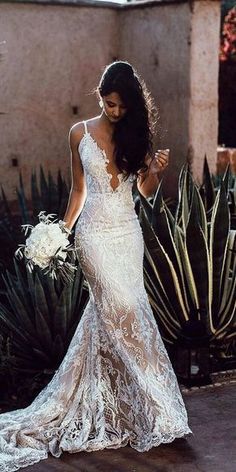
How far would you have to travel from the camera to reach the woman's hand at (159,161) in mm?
5086

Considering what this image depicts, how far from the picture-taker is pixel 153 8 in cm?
969

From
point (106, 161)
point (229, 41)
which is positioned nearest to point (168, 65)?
point (106, 161)

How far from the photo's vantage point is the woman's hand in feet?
16.7

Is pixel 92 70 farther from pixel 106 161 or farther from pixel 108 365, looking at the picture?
pixel 108 365

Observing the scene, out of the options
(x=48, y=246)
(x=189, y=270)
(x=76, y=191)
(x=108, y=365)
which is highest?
(x=76, y=191)

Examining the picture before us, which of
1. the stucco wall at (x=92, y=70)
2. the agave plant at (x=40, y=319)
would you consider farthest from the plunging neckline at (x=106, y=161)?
the stucco wall at (x=92, y=70)

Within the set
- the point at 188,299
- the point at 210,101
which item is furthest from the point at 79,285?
the point at 210,101

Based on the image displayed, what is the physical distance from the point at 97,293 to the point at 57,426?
2.25 ft

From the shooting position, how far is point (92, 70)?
1010cm

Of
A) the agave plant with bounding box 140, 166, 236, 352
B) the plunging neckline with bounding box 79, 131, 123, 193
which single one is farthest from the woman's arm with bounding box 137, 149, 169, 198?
the agave plant with bounding box 140, 166, 236, 352

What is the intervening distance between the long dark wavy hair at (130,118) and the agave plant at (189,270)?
3.69ft

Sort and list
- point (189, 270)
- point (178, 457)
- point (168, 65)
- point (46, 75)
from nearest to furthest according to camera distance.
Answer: point (178, 457) → point (189, 270) → point (168, 65) → point (46, 75)

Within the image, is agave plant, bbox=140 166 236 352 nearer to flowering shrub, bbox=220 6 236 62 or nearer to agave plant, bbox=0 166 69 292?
agave plant, bbox=0 166 69 292

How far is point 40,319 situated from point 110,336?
91 cm
